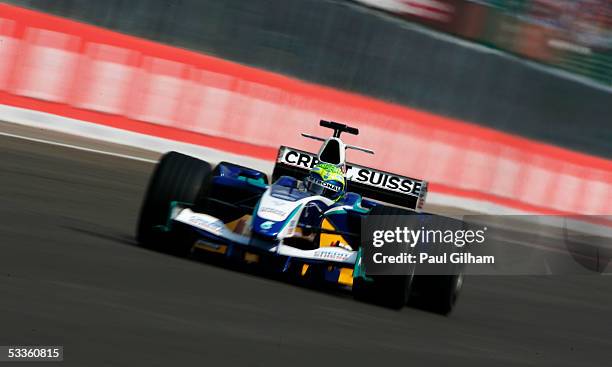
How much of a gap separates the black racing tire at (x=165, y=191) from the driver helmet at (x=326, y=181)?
1.18m

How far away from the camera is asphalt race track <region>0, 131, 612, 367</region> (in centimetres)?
633

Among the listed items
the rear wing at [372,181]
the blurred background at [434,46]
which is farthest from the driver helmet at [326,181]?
the blurred background at [434,46]

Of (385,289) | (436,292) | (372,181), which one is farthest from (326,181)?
(385,289)

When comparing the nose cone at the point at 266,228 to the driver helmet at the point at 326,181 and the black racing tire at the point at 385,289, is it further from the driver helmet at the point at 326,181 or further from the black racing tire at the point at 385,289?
the driver helmet at the point at 326,181

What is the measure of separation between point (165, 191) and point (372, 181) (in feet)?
8.62

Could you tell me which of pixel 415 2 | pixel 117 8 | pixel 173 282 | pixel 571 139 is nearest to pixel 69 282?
pixel 173 282

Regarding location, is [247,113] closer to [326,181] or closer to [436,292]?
[326,181]

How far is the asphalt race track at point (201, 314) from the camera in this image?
6.33 metres

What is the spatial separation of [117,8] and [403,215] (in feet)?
34.6

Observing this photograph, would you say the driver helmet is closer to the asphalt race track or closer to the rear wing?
the rear wing

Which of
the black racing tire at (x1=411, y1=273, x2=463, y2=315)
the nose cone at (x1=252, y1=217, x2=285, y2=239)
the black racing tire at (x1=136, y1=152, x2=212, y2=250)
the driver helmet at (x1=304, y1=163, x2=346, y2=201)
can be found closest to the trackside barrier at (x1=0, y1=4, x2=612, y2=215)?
the driver helmet at (x1=304, y1=163, x2=346, y2=201)

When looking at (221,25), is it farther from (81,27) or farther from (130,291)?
(130,291)

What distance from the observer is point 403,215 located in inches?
381

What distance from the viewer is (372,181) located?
38.3 ft
